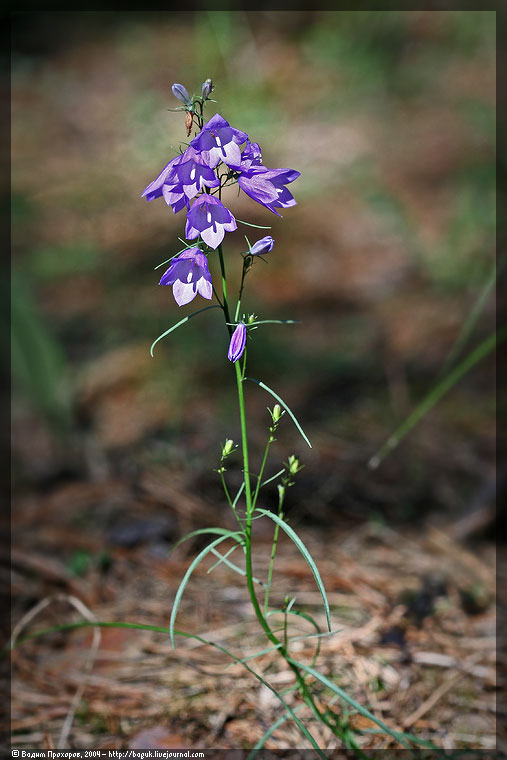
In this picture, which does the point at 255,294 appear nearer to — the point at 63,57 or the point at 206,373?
the point at 206,373

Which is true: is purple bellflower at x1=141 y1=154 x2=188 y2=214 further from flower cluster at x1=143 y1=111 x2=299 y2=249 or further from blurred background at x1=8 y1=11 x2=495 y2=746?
blurred background at x1=8 y1=11 x2=495 y2=746

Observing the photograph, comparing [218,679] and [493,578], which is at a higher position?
[493,578]

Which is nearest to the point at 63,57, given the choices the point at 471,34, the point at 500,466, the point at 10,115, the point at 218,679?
the point at 10,115

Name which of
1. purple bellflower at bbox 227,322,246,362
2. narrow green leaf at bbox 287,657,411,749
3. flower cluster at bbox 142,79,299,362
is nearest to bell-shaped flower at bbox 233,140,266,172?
flower cluster at bbox 142,79,299,362

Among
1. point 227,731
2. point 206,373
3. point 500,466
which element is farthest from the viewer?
point 206,373

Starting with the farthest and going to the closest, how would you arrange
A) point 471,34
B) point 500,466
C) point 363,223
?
point 471,34 < point 363,223 < point 500,466

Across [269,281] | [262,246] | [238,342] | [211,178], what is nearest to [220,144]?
[211,178]

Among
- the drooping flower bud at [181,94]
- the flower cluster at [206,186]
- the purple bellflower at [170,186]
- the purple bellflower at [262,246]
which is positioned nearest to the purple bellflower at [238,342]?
the flower cluster at [206,186]
